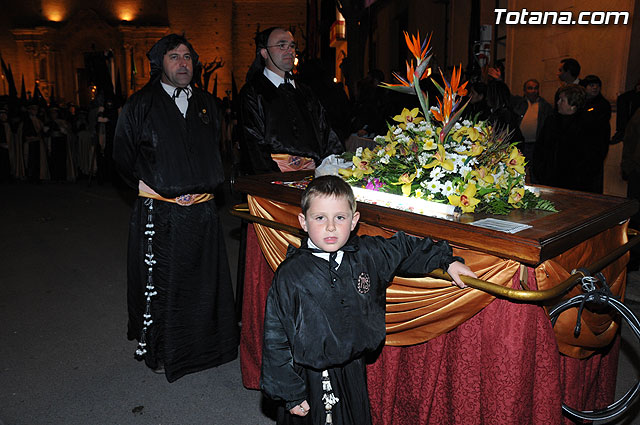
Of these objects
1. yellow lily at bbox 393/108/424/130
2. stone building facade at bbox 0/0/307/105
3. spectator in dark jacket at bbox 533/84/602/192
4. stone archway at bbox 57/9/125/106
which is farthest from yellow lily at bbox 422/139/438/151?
stone archway at bbox 57/9/125/106

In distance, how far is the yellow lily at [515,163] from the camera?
2.17 meters

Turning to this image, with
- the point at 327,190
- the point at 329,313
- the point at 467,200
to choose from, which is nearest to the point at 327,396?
the point at 329,313

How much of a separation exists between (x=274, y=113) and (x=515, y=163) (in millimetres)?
1639

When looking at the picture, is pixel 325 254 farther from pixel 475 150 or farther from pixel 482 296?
pixel 475 150

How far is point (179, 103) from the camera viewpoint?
305cm

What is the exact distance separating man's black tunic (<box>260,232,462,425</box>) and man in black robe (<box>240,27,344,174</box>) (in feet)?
5.24

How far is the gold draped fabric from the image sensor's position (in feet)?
5.76

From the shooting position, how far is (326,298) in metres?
1.78

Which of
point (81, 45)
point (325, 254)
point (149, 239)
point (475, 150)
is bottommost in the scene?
point (149, 239)

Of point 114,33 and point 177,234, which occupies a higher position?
point 114,33

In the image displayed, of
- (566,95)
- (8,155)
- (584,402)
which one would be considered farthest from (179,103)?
(8,155)

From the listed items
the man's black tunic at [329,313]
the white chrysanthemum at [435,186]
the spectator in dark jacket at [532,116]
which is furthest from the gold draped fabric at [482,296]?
the spectator in dark jacket at [532,116]

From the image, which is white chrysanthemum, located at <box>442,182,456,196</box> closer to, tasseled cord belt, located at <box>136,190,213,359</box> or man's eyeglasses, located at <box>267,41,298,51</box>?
tasseled cord belt, located at <box>136,190,213,359</box>

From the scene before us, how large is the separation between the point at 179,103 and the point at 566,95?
3.34 meters
